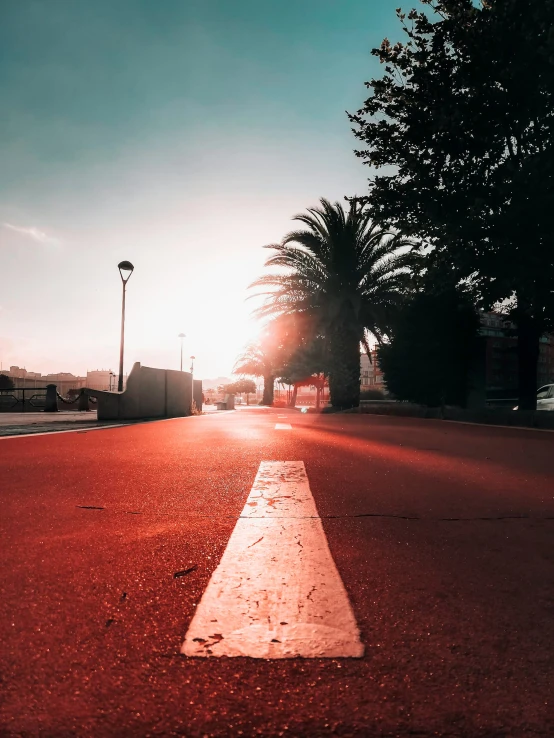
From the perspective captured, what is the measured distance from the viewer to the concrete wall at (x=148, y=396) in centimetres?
1603

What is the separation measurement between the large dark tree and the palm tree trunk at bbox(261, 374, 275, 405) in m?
44.6

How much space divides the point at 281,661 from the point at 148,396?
1694 centimetres

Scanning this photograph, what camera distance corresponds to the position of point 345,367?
23.9 metres

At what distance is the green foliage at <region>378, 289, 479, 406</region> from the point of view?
2780 centimetres

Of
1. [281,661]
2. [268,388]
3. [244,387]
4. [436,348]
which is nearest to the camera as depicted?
[281,661]

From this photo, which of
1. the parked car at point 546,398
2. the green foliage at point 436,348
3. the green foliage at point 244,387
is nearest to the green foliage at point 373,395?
the green foliage at point 436,348

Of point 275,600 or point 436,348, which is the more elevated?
point 436,348

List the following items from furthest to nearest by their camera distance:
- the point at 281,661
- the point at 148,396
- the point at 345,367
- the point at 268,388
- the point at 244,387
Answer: the point at 244,387 < the point at 268,388 < the point at 345,367 < the point at 148,396 < the point at 281,661

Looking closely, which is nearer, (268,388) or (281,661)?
(281,661)

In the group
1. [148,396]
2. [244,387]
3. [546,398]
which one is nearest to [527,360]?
[546,398]

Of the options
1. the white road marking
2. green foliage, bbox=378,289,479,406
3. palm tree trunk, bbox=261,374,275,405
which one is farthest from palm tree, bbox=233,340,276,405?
the white road marking

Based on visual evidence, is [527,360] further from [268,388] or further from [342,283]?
[268,388]

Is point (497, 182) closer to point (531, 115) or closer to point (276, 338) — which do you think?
point (531, 115)

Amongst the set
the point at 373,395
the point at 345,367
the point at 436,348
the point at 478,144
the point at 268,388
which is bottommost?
the point at 373,395
